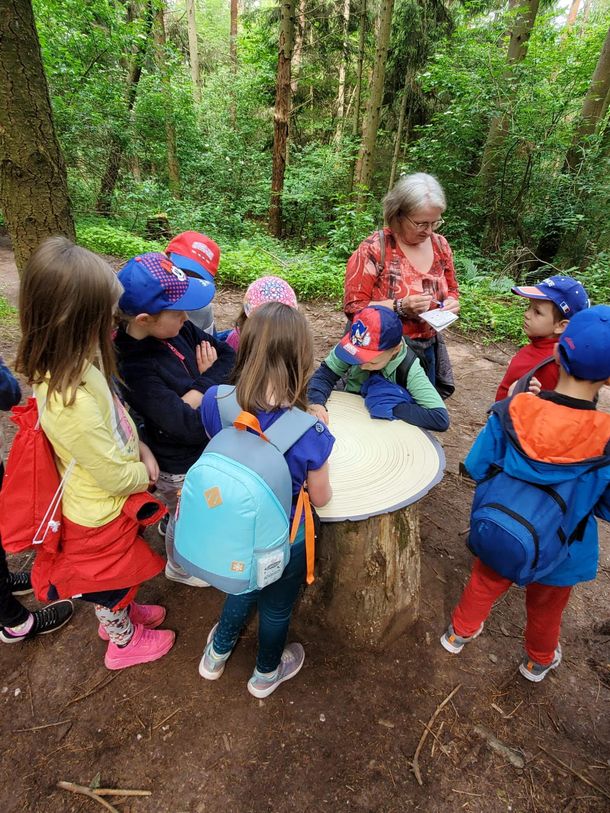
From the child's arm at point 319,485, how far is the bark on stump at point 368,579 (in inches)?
15.2

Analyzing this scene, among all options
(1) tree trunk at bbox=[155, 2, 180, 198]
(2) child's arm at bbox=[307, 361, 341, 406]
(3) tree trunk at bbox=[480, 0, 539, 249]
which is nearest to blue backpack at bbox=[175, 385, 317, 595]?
(2) child's arm at bbox=[307, 361, 341, 406]

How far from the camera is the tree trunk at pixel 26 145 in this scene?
7.25 ft

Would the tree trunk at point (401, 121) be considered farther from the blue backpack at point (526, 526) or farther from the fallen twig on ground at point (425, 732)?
the fallen twig on ground at point (425, 732)

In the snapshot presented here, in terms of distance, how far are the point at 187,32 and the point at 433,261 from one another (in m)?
22.2

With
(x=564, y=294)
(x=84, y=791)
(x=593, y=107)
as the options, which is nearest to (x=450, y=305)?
(x=564, y=294)

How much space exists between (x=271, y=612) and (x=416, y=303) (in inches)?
69.7

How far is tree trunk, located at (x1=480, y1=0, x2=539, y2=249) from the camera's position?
8.91 meters

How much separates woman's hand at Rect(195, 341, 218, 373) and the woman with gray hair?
970mm

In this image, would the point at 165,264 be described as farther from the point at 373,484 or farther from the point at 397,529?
the point at 397,529

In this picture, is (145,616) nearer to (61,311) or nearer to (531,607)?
(61,311)

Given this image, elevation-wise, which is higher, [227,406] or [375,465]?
[227,406]

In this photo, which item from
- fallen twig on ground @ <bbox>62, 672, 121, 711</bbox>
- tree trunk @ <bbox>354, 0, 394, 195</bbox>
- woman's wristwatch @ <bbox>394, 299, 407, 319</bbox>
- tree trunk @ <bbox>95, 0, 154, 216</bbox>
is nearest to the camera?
fallen twig on ground @ <bbox>62, 672, 121, 711</bbox>

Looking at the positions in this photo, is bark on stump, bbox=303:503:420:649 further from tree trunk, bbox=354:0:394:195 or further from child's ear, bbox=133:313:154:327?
tree trunk, bbox=354:0:394:195

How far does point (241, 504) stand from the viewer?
4.30ft
